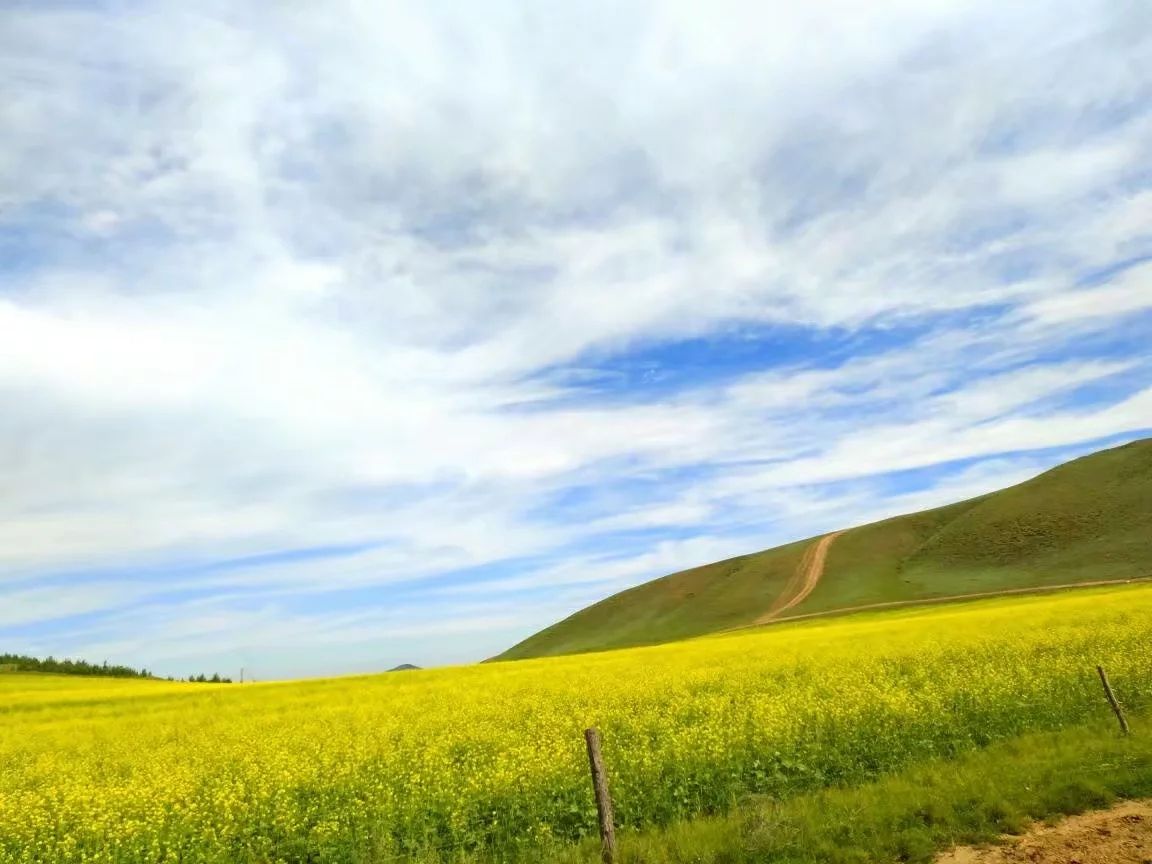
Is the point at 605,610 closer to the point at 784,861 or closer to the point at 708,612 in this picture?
the point at 708,612

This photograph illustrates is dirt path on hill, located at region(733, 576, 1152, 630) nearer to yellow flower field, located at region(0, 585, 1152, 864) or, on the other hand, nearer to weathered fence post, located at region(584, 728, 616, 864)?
yellow flower field, located at region(0, 585, 1152, 864)

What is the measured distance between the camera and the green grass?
10258 mm

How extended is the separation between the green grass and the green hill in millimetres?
85761

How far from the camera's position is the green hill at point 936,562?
3814 inches

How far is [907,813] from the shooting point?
11.1 metres

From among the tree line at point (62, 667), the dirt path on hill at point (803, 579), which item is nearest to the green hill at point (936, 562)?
the dirt path on hill at point (803, 579)

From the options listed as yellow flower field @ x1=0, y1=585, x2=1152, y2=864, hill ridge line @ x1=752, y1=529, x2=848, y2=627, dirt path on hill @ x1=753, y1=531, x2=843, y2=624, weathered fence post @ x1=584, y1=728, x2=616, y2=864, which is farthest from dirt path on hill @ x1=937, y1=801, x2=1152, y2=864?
dirt path on hill @ x1=753, y1=531, x2=843, y2=624

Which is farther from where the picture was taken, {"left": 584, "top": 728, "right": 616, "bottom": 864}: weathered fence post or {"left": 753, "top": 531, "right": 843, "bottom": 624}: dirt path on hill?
{"left": 753, "top": 531, "right": 843, "bottom": 624}: dirt path on hill

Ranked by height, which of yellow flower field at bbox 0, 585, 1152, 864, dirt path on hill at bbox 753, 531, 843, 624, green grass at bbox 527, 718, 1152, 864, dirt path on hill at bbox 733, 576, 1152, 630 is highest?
dirt path on hill at bbox 753, 531, 843, 624

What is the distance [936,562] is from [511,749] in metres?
116

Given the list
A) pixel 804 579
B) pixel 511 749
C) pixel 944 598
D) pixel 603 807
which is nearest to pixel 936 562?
pixel 804 579

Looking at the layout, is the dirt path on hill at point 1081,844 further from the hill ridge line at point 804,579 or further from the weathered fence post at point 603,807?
the hill ridge line at point 804,579

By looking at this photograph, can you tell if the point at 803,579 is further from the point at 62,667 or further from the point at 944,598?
the point at 62,667

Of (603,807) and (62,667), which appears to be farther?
(62,667)
